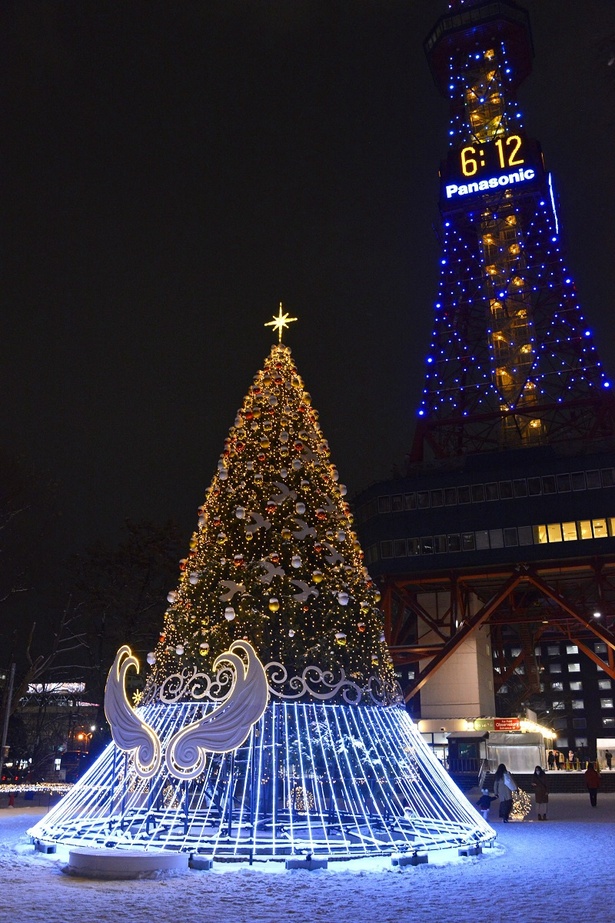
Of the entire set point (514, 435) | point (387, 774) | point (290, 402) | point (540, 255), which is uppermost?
point (540, 255)

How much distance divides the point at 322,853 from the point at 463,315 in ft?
178

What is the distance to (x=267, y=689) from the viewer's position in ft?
34.4

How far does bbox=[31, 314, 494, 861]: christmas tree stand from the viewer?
35.5 ft

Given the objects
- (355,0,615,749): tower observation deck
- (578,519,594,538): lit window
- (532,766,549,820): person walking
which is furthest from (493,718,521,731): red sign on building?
(532,766,549,820): person walking

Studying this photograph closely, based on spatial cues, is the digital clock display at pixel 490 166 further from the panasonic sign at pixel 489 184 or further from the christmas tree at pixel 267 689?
the christmas tree at pixel 267 689

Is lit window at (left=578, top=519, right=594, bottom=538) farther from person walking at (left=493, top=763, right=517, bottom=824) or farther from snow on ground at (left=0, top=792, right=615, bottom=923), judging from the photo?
snow on ground at (left=0, top=792, right=615, bottom=923)

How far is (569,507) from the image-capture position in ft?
143

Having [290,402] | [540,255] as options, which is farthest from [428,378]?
[290,402]

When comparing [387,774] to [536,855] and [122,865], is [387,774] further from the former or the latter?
[122,865]

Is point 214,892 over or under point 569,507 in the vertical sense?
under

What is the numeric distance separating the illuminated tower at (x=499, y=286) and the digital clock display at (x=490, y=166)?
93mm

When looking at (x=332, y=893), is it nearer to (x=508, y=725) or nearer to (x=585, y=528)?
(x=508, y=725)

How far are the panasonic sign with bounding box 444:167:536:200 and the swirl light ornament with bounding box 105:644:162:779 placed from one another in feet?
191

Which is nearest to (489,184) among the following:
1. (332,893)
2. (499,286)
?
(499,286)
